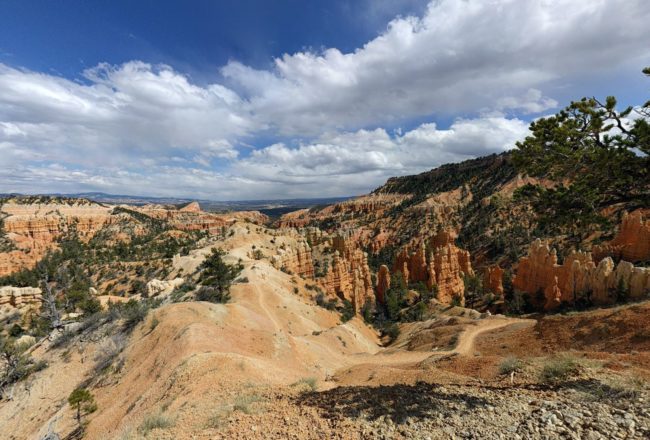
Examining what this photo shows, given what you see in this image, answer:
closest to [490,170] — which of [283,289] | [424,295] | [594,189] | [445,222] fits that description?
[445,222]

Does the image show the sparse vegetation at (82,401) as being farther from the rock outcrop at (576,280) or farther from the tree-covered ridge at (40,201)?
the tree-covered ridge at (40,201)

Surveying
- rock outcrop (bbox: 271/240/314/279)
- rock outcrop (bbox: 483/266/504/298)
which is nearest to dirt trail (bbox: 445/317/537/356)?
rock outcrop (bbox: 483/266/504/298)

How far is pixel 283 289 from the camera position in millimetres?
37000

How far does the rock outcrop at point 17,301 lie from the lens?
132 ft

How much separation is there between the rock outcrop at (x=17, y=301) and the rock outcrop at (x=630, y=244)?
79.2m

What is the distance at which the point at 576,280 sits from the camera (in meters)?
36.8

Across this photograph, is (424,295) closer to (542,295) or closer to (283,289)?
(542,295)

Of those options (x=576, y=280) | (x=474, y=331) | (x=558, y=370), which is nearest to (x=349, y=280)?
(x=474, y=331)

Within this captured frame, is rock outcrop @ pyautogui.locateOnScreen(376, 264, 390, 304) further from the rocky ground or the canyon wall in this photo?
the canyon wall

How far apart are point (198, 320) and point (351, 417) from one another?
14.5m

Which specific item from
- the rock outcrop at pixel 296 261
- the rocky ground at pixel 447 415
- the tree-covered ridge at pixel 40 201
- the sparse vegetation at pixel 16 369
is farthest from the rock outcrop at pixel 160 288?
the tree-covered ridge at pixel 40 201

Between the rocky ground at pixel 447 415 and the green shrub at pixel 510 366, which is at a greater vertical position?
the rocky ground at pixel 447 415

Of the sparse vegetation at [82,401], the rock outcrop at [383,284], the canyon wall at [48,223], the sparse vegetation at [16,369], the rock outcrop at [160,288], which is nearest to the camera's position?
the sparse vegetation at [82,401]

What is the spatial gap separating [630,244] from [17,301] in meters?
84.9
